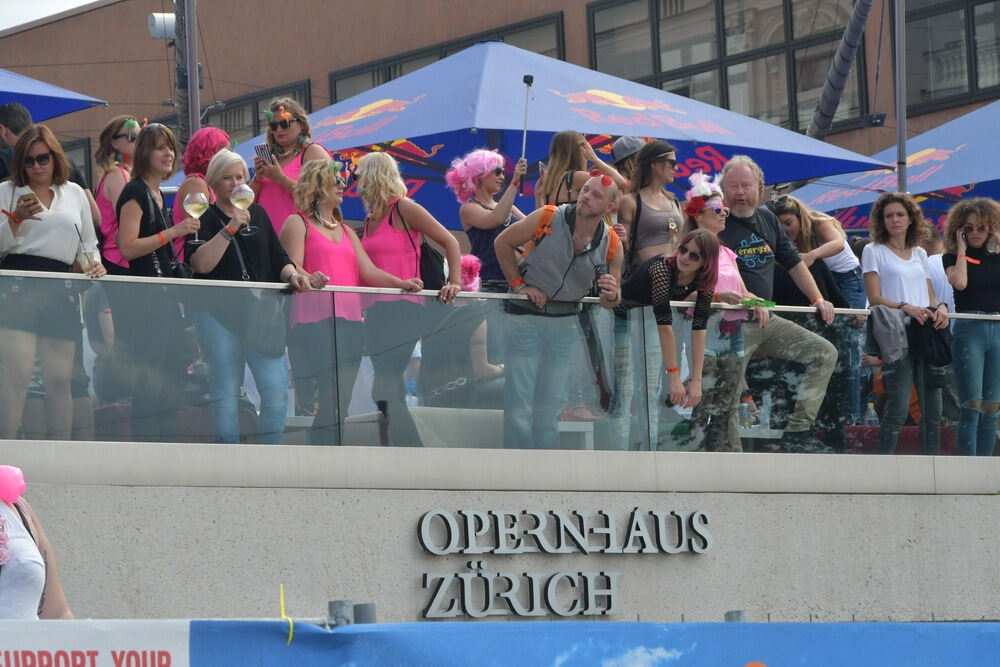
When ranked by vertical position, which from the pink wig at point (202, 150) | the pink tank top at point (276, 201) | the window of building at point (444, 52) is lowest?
the pink tank top at point (276, 201)

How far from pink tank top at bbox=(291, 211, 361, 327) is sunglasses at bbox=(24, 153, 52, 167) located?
1.41 meters

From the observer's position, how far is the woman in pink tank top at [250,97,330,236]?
1025cm

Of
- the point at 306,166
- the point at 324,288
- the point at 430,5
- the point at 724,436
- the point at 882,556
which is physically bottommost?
the point at 882,556

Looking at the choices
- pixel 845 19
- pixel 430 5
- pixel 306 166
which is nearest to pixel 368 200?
pixel 306 166

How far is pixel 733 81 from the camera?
33438 millimetres

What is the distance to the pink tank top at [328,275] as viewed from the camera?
945cm

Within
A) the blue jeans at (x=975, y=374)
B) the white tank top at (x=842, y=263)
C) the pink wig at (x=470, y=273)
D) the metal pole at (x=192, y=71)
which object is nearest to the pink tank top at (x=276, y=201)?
the pink wig at (x=470, y=273)

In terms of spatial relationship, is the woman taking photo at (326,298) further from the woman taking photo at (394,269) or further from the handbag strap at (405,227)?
the handbag strap at (405,227)

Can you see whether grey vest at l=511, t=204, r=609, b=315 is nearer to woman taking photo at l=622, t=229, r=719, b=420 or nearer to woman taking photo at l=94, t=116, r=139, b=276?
woman taking photo at l=622, t=229, r=719, b=420

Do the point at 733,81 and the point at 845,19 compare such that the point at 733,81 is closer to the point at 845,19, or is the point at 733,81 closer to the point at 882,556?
the point at 845,19

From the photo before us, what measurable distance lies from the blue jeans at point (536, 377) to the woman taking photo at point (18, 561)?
134 inches

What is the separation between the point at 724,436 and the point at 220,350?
3.28 m

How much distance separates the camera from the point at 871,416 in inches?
438

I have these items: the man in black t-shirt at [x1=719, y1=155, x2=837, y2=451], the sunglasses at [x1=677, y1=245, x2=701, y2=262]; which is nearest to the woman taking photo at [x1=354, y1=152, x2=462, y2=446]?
the sunglasses at [x1=677, y1=245, x2=701, y2=262]
